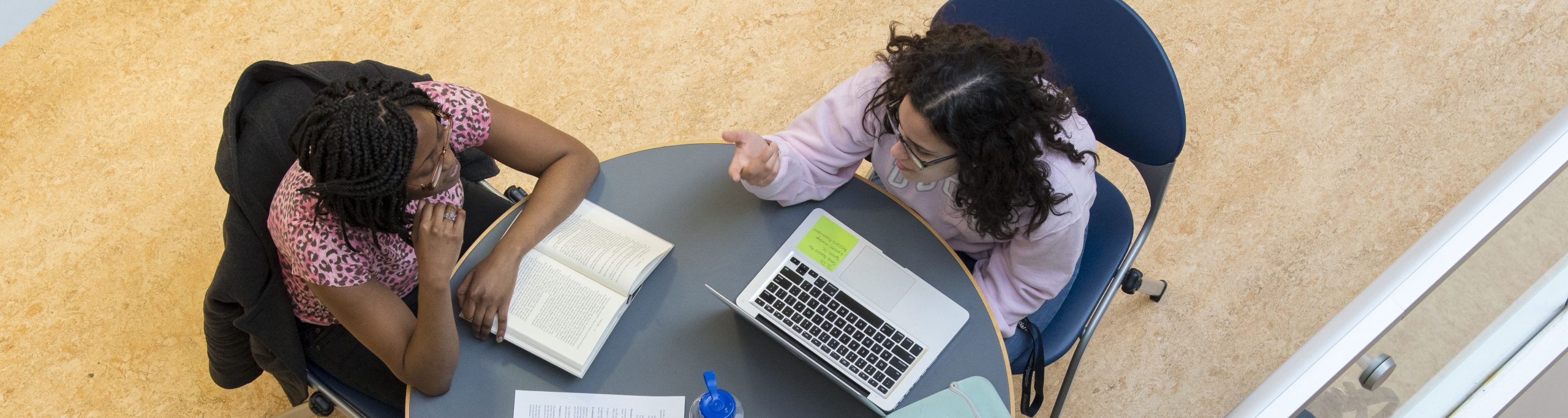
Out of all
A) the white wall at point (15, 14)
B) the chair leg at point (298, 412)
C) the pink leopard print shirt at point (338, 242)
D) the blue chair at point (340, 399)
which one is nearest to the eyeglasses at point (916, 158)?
the pink leopard print shirt at point (338, 242)

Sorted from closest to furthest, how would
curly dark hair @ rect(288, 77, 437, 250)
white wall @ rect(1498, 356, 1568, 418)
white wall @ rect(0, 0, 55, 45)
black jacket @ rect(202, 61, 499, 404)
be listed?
white wall @ rect(1498, 356, 1568, 418) → curly dark hair @ rect(288, 77, 437, 250) → black jacket @ rect(202, 61, 499, 404) → white wall @ rect(0, 0, 55, 45)

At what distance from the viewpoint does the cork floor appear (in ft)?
7.80

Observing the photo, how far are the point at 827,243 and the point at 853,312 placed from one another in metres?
0.13

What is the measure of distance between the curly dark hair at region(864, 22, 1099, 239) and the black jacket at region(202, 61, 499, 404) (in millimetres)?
853

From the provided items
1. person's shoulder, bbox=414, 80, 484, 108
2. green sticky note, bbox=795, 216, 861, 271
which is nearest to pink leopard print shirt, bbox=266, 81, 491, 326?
person's shoulder, bbox=414, 80, 484, 108

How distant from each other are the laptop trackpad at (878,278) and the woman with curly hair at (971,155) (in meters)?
0.13

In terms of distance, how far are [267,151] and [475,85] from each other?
1.25m

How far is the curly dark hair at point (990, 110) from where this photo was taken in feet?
4.43

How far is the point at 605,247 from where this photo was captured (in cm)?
155

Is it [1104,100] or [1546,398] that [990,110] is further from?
[1546,398]

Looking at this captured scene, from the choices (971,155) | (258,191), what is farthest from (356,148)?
(971,155)

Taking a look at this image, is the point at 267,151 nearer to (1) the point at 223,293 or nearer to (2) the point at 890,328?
(1) the point at 223,293

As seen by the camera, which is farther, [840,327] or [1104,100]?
[1104,100]

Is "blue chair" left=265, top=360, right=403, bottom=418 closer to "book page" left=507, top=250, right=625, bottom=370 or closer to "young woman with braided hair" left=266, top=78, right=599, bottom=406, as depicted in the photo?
"young woman with braided hair" left=266, top=78, right=599, bottom=406
